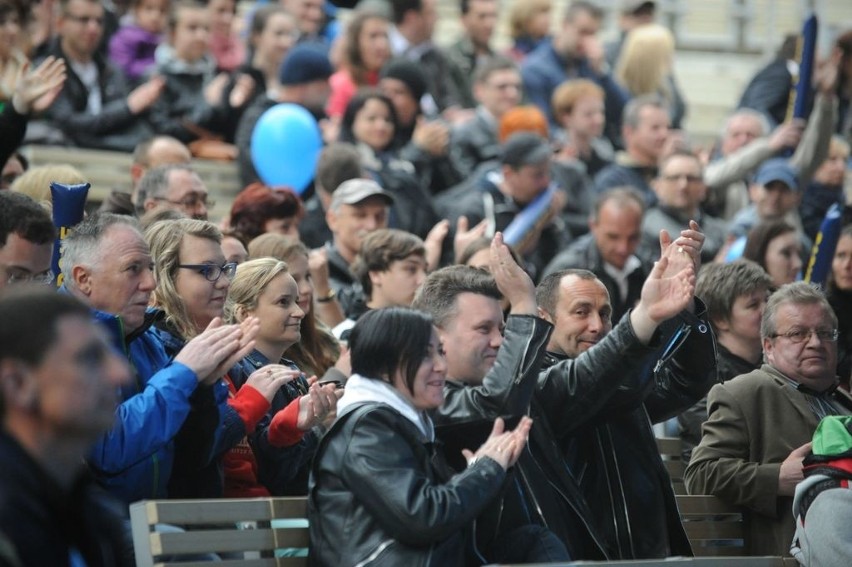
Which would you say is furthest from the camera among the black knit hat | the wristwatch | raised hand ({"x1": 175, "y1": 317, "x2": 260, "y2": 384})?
the black knit hat

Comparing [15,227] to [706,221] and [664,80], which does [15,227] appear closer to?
[706,221]

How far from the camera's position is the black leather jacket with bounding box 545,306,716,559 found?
21.7 feet

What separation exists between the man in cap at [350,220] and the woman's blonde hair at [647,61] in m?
6.54

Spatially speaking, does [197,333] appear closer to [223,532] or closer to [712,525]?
[223,532]

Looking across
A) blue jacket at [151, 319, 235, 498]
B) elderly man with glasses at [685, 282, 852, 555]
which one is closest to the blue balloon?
elderly man with glasses at [685, 282, 852, 555]

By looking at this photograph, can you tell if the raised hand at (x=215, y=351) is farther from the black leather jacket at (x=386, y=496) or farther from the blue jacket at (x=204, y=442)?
the black leather jacket at (x=386, y=496)

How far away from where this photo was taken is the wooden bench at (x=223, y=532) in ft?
18.3

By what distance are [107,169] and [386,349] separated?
20.6 feet

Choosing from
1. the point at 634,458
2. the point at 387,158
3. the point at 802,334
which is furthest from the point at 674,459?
the point at 387,158

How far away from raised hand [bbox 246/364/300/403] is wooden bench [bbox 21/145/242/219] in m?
5.05

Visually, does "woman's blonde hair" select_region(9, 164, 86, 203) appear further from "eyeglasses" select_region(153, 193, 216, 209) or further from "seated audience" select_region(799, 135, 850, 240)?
"seated audience" select_region(799, 135, 850, 240)

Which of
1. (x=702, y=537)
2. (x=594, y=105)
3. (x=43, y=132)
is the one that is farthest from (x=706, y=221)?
(x=702, y=537)

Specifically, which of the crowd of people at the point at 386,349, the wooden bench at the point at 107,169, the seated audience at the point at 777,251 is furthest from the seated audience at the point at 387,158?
the seated audience at the point at 777,251

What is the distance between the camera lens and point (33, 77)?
322 inches
